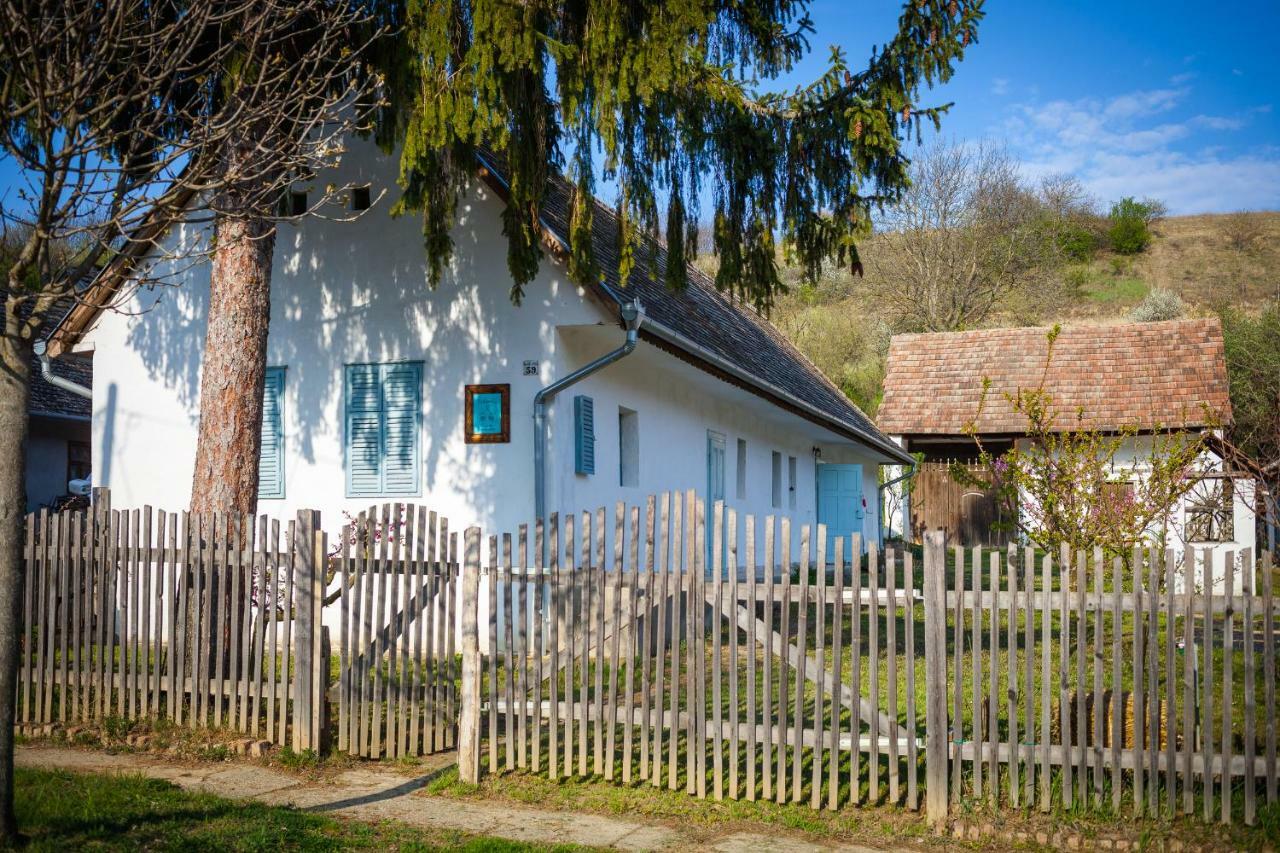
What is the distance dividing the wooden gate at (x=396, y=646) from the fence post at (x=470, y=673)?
448 mm

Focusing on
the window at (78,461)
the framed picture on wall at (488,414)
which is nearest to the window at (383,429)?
the framed picture on wall at (488,414)

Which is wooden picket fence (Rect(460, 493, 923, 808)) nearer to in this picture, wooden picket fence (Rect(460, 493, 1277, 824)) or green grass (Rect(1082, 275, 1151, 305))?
wooden picket fence (Rect(460, 493, 1277, 824))

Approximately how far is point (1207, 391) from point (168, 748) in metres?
23.2

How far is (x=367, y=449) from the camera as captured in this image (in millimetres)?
12258

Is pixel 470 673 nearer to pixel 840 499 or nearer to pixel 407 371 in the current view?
pixel 407 371

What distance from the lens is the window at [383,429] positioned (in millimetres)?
12070

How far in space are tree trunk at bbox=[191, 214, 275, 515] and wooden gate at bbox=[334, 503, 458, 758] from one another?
1745 millimetres

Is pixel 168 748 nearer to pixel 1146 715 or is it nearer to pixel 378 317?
pixel 378 317

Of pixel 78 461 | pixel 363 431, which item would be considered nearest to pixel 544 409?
pixel 363 431

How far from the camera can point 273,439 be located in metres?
12.6

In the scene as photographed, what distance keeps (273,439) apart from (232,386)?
331 centimetres

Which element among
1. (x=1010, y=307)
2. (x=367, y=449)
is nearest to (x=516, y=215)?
(x=367, y=449)

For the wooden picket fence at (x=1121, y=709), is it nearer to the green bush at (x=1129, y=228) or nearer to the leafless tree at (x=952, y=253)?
the leafless tree at (x=952, y=253)

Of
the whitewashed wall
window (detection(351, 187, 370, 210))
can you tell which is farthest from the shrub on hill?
window (detection(351, 187, 370, 210))
